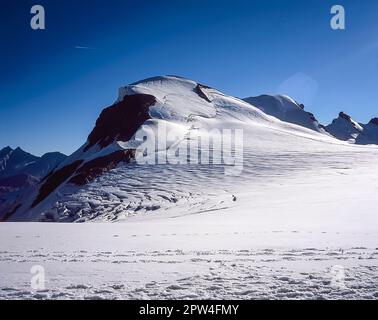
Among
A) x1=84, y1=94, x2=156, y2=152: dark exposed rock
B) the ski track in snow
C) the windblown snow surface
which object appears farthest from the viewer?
x1=84, y1=94, x2=156, y2=152: dark exposed rock

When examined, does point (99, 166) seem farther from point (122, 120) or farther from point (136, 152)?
point (122, 120)

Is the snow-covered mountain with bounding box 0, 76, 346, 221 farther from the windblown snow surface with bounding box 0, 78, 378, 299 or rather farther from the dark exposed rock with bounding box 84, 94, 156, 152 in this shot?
the windblown snow surface with bounding box 0, 78, 378, 299

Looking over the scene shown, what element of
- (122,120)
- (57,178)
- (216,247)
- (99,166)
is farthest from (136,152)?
(216,247)

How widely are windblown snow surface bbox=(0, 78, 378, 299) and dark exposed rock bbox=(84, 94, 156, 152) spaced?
3995cm

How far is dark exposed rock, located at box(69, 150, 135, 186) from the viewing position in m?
64.9

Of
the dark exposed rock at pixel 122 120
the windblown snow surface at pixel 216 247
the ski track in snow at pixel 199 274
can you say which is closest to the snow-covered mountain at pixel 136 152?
the dark exposed rock at pixel 122 120

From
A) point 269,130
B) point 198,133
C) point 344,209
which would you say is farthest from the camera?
point 269,130

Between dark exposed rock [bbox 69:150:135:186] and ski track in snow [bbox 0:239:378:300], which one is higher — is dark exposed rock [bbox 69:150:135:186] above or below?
above

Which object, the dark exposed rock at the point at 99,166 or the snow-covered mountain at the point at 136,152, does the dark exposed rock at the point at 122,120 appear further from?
the dark exposed rock at the point at 99,166

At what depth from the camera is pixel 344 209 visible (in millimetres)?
29406

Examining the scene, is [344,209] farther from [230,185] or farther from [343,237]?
[230,185]

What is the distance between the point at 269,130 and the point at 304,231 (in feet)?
243

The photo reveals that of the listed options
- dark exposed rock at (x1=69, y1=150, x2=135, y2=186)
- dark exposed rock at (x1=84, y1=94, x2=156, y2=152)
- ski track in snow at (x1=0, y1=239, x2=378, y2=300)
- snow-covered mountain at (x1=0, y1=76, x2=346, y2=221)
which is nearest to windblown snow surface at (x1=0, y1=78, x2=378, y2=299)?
ski track in snow at (x1=0, y1=239, x2=378, y2=300)

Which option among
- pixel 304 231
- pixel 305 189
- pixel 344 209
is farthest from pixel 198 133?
pixel 304 231
